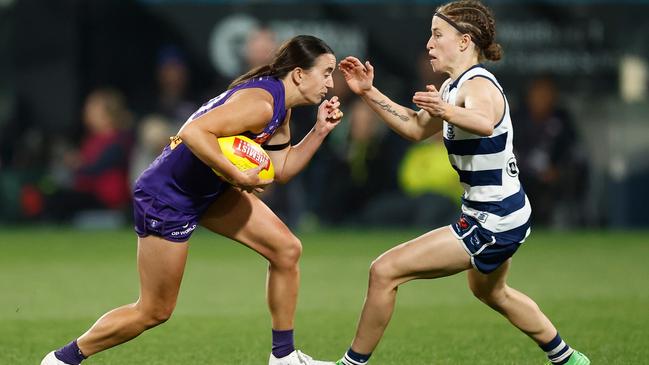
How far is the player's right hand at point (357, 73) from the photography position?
23.9 feet

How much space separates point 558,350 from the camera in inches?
285

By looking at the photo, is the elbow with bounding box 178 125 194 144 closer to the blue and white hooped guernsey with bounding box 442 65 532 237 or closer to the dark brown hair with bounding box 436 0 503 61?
the blue and white hooped guernsey with bounding box 442 65 532 237

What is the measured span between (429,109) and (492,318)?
3.92 meters

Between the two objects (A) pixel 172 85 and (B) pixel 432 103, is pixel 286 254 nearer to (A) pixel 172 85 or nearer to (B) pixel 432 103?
(B) pixel 432 103

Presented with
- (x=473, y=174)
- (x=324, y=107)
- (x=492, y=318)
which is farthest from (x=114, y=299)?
(x=473, y=174)

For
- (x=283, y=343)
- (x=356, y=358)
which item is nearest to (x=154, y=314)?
(x=283, y=343)

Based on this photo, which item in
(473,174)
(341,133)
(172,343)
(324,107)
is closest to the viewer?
(473,174)

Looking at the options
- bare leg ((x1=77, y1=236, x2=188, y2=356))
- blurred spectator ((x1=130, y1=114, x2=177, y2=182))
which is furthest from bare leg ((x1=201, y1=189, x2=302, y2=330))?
blurred spectator ((x1=130, y1=114, x2=177, y2=182))

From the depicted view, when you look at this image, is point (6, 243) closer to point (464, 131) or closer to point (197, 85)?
point (197, 85)

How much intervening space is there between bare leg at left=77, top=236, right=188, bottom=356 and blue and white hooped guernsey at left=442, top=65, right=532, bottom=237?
1649 millimetres

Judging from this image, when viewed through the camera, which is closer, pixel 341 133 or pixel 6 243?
pixel 6 243

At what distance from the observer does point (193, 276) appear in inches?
516

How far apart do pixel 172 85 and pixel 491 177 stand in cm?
1182

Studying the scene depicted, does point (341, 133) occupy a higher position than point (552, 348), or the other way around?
point (552, 348)
